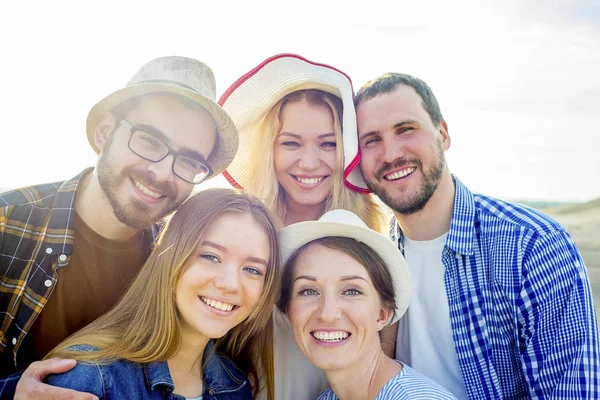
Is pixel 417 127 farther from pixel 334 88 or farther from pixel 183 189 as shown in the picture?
pixel 183 189

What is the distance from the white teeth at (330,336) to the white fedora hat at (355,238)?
1.55 ft

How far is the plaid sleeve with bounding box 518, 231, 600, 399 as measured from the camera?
273cm

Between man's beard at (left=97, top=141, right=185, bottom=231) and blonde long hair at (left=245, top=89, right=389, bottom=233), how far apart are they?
0.97m

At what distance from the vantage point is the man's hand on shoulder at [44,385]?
7.29 feet

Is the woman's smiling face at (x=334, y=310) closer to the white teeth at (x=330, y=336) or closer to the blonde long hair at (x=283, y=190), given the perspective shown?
the white teeth at (x=330, y=336)

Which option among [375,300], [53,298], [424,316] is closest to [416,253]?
[424,316]

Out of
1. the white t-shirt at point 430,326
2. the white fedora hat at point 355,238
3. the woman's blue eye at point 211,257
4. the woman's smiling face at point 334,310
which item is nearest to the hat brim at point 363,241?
the white fedora hat at point 355,238

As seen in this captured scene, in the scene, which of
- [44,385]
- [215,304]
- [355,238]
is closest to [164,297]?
[215,304]

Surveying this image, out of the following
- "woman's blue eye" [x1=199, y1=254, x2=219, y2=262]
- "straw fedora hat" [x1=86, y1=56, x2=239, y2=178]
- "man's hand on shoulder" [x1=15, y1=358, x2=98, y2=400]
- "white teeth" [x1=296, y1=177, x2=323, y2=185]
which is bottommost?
"man's hand on shoulder" [x1=15, y1=358, x2=98, y2=400]

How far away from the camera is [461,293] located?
3275 mm

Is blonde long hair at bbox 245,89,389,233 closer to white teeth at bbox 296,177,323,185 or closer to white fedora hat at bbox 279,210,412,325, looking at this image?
white teeth at bbox 296,177,323,185

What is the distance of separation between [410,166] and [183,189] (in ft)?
5.28

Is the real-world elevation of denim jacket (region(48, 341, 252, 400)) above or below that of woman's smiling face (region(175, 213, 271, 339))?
below

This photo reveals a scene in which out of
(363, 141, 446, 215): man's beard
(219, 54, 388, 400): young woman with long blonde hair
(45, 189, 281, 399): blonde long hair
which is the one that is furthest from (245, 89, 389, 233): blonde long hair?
(45, 189, 281, 399): blonde long hair
